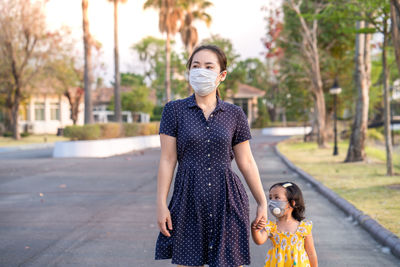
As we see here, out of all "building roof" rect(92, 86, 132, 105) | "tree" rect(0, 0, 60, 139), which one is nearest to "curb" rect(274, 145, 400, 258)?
"tree" rect(0, 0, 60, 139)

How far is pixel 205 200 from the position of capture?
129 inches

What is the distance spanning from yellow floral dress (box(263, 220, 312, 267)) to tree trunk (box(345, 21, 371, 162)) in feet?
46.7

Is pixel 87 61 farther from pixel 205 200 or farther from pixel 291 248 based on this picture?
pixel 205 200

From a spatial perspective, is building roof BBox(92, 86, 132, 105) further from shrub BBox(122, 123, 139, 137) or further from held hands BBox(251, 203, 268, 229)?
held hands BBox(251, 203, 268, 229)

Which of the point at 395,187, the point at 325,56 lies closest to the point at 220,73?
the point at 395,187

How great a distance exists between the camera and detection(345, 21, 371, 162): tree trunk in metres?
17.3

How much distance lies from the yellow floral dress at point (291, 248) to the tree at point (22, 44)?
38.1m

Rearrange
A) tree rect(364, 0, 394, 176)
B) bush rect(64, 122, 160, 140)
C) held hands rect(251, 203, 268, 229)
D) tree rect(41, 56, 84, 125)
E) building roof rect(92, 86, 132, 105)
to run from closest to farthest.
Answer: held hands rect(251, 203, 268, 229), tree rect(364, 0, 394, 176), bush rect(64, 122, 160, 140), tree rect(41, 56, 84, 125), building roof rect(92, 86, 132, 105)

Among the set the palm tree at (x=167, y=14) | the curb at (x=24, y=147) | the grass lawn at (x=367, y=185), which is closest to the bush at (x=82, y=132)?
the curb at (x=24, y=147)

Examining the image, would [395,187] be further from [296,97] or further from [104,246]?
[296,97]

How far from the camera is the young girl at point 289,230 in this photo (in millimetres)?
3754

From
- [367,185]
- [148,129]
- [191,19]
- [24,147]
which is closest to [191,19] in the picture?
[191,19]

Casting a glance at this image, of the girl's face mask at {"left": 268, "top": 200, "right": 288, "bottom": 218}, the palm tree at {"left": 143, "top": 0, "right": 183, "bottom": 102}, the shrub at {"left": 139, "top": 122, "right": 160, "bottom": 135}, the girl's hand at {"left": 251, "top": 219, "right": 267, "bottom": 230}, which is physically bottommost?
the shrub at {"left": 139, "top": 122, "right": 160, "bottom": 135}

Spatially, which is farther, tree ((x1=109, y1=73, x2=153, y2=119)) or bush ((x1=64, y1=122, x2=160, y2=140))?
tree ((x1=109, y1=73, x2=153, y2=119))
